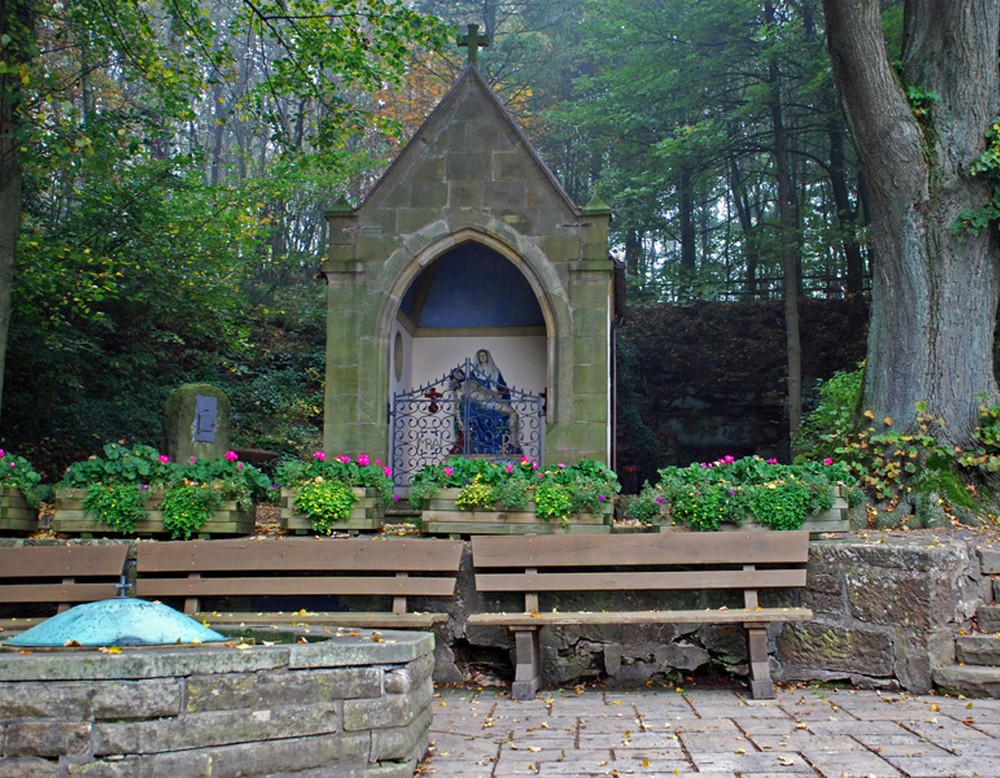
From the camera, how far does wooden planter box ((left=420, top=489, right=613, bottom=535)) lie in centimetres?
619

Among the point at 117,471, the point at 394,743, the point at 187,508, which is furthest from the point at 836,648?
the point at 117,471

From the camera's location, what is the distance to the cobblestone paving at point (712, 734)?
3861 millimetres

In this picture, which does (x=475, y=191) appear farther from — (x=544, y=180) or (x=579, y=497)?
(x=579, y=497)

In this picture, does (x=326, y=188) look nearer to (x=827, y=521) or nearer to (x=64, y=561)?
(x=64, y=561)

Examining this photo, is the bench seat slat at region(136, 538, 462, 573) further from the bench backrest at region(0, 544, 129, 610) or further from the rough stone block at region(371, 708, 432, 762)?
the rough stone block at region(371, 708, 432, 762)

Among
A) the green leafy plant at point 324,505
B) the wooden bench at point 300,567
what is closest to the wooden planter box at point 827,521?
the wooden bench at point 300,567

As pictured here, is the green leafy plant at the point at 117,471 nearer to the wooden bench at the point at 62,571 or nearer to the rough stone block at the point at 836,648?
the wooden bench at the point at 62,571

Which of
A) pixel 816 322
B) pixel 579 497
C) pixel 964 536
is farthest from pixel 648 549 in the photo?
pixel 816 322

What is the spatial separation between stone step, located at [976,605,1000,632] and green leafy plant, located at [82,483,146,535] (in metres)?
5.51

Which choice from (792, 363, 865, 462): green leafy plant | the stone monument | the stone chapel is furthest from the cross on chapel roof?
(792, 363, 865, 462): green leafy plant

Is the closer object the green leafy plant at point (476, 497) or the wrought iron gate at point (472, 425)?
the green leafy plant at point (476, 497)

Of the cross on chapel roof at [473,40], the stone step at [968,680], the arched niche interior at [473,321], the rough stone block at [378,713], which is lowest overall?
the stone step at [968,680]

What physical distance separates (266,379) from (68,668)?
526 inches

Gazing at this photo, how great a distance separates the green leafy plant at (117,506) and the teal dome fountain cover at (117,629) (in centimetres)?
245
